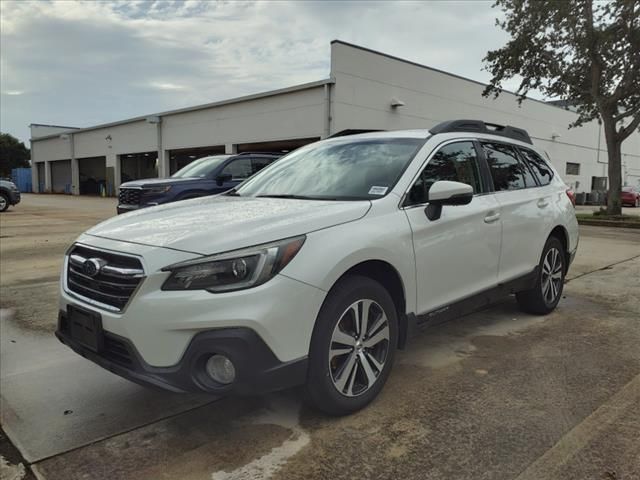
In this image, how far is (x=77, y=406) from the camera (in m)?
3.11

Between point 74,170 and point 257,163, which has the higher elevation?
point 74,170

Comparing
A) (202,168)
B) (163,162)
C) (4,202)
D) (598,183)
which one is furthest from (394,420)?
(598,183)

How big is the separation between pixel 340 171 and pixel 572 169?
39165 mm

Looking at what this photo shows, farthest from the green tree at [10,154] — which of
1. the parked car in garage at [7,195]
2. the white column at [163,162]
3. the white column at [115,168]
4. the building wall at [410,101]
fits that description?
the building wall at [410,101]

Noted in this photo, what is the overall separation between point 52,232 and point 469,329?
10664mm

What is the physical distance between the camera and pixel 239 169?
34.2 feet

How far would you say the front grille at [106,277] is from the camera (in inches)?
98.6

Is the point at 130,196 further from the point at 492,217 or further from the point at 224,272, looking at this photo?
the point at 224,272

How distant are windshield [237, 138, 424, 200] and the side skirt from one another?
89 cm

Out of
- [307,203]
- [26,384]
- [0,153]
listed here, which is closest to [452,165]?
[307,203]

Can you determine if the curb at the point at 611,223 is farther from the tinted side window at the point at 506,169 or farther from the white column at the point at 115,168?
the white column at the point at 115,168

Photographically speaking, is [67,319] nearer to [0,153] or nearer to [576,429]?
[576,429]

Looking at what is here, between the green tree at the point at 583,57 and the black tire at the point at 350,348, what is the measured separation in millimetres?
17708

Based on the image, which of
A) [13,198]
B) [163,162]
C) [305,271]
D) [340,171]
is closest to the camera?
[305,271]
